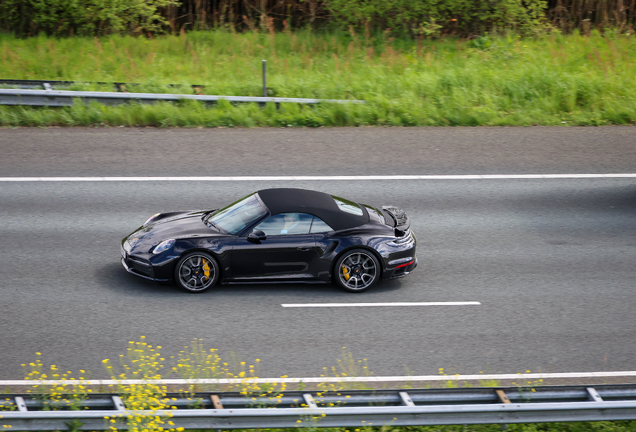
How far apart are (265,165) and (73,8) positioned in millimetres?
10379

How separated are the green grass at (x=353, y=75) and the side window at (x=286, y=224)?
7172 millimetres

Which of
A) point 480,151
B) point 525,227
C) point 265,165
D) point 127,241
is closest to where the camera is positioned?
point 127,241

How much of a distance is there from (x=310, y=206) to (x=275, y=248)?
0.80 m

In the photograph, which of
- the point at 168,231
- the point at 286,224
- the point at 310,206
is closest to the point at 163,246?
the point at 168,231

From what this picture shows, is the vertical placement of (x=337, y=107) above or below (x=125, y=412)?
above

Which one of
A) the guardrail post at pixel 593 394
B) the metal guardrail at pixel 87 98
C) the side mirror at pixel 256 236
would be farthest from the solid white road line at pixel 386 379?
the metal guardrail at pixel 87 98

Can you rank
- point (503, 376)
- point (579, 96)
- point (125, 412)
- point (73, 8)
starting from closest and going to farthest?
point (125, 412), point (503, 376), point (579, 96), point (73, 8)

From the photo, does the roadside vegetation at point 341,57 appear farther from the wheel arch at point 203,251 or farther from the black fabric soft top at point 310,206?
the wheel arch at point 203,251

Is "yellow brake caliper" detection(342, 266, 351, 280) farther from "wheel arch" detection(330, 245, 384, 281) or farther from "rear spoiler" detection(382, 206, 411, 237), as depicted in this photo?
"rear spoiler" detection(382, 206, 411, 237)

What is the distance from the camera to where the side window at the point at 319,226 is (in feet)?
31.5

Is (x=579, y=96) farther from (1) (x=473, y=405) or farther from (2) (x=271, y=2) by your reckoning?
(1) (x=473, y=405)

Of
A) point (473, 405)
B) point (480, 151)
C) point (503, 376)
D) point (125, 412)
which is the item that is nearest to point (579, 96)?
point (480, 151)

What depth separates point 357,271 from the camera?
9.72 meters

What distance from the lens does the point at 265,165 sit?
A: 1423cm
